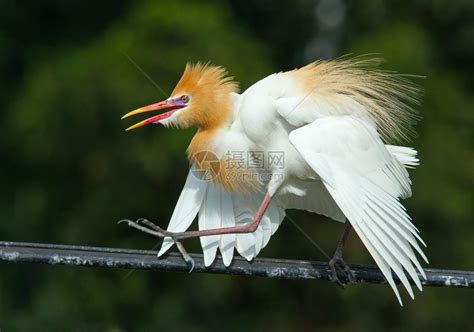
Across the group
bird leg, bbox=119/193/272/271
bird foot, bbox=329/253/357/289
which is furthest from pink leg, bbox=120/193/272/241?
bird foot, bbox=329/253/357/289

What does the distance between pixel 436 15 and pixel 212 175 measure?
3.46 metres

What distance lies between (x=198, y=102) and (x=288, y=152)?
0.40 m

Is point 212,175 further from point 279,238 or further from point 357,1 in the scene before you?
point 357,1

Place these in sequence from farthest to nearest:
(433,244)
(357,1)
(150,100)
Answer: (357,1) → (433,244) → (150,100)

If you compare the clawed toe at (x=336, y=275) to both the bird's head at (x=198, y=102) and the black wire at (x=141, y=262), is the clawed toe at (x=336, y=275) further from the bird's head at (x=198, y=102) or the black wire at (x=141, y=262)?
the bird's head at (x=198, y=102)

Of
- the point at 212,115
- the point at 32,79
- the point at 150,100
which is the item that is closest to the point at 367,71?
the point at 212,115

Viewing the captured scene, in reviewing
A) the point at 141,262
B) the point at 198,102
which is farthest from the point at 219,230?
the point at 141,262

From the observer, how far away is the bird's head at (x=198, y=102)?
3.12m

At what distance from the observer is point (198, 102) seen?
3.13 m

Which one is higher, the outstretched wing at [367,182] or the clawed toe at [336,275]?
the outstretched wing at [367,182]

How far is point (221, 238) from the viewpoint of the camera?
3088 mm

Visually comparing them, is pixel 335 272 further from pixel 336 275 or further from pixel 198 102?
pixel 198 102

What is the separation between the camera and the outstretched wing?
2.47 metres

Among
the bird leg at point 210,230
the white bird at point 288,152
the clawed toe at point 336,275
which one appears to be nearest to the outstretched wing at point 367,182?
the white bird at point 288,152
